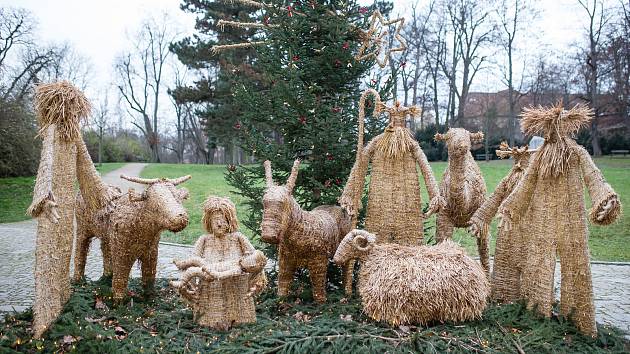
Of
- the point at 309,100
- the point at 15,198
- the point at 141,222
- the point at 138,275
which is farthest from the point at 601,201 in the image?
the point at 15,198

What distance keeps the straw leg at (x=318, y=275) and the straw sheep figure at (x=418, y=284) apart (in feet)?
1.54

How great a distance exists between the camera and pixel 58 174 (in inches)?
143

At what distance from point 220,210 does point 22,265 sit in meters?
5.80

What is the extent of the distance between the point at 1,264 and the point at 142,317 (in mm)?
5289

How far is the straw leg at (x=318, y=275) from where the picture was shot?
436cm

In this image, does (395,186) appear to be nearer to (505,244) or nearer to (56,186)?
(505,244)

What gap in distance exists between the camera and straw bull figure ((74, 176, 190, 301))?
12.2 feet

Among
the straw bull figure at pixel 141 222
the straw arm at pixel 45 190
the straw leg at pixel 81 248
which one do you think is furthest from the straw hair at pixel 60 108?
the straw leg at pixel 81 248

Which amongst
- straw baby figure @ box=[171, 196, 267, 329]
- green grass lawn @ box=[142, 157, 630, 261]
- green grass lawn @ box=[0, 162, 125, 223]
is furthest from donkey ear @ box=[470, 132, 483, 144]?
green grass lawn @ box=[0, 162, 125, 223]

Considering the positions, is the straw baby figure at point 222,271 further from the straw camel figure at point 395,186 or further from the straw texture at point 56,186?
the straw camel figure at point 395,186

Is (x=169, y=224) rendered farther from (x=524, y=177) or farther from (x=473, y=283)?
(x=524, y=177)

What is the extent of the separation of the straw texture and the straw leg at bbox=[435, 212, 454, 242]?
11.6 ft

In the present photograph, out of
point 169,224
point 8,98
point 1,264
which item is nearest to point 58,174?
point 169,224

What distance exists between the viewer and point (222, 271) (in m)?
3.56
